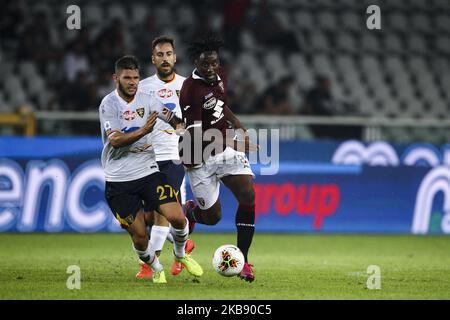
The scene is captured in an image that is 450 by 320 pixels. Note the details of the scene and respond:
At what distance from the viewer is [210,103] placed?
9.70 meters

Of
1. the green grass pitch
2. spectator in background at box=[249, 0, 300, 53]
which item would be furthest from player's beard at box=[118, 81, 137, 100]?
spectator in background at box=[249, 0, 300, 53]

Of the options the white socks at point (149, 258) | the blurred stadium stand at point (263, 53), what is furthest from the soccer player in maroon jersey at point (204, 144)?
the blurred stadium stand at point (263, 53)

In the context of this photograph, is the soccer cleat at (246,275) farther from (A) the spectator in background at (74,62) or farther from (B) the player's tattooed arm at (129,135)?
(A) the spectator in background at (74,62)

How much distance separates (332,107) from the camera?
60.4 ft

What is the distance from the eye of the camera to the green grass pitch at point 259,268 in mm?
8523

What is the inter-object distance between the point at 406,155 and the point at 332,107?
92.7 inches

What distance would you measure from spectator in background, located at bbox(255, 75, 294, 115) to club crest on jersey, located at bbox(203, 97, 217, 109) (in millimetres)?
8207

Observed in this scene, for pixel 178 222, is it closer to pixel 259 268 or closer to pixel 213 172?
pixel 213 172

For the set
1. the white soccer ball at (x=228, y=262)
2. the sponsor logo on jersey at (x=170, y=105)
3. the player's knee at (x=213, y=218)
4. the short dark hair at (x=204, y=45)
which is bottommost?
the white soccer ball at (x=228, y=262)

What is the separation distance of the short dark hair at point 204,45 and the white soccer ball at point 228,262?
200cm

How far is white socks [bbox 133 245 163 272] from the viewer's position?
9.29 m

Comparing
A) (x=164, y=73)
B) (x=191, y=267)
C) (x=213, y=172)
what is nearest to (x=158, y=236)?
(x=191, y=267)

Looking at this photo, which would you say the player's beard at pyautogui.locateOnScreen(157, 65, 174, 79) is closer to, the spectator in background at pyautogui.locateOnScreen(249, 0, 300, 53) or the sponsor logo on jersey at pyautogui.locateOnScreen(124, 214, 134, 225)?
the sponsor logo on jersey at pyautogui.locateOnScreen(124, 214, 134, 225)
